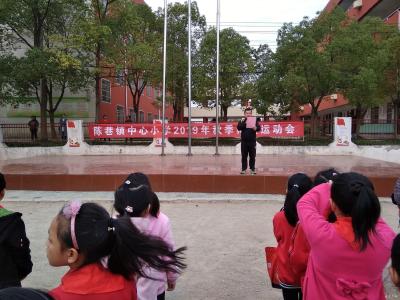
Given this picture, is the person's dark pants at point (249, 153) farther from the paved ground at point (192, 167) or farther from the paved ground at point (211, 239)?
the paved ground at point (211, 239)

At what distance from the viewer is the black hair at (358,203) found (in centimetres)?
191

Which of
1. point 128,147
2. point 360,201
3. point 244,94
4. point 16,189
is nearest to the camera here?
point 360,201

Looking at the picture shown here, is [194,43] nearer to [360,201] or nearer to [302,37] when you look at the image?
[302,37]

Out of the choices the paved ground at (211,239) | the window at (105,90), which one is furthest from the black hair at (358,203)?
the window at (105,90)

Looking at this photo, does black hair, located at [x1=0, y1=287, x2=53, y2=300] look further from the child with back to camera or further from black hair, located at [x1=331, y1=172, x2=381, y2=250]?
black hair, located at [x1=331, y1=172, x2=381, y2=250]

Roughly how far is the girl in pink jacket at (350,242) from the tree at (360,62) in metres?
16.4

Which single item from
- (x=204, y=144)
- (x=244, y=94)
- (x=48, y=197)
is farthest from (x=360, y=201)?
(x=244, y=94)

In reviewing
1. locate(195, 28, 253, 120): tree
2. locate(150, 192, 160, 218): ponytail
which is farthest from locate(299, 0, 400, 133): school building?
locate(150, 192, 160, 218): ponytail

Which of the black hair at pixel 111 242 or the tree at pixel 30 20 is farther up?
the tree at pixel 30 20

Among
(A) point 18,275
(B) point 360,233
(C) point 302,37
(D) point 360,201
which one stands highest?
(C) point 302,37

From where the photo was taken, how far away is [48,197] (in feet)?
26.9

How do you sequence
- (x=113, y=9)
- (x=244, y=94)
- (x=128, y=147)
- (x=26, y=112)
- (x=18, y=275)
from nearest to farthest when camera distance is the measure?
(x=18, y=275), (x=128, y=147), (x=113, y=9), (x=244, y=94), (x=26, y=112)

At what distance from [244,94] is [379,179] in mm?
15587

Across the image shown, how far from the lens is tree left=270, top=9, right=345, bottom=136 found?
58.5 ft
